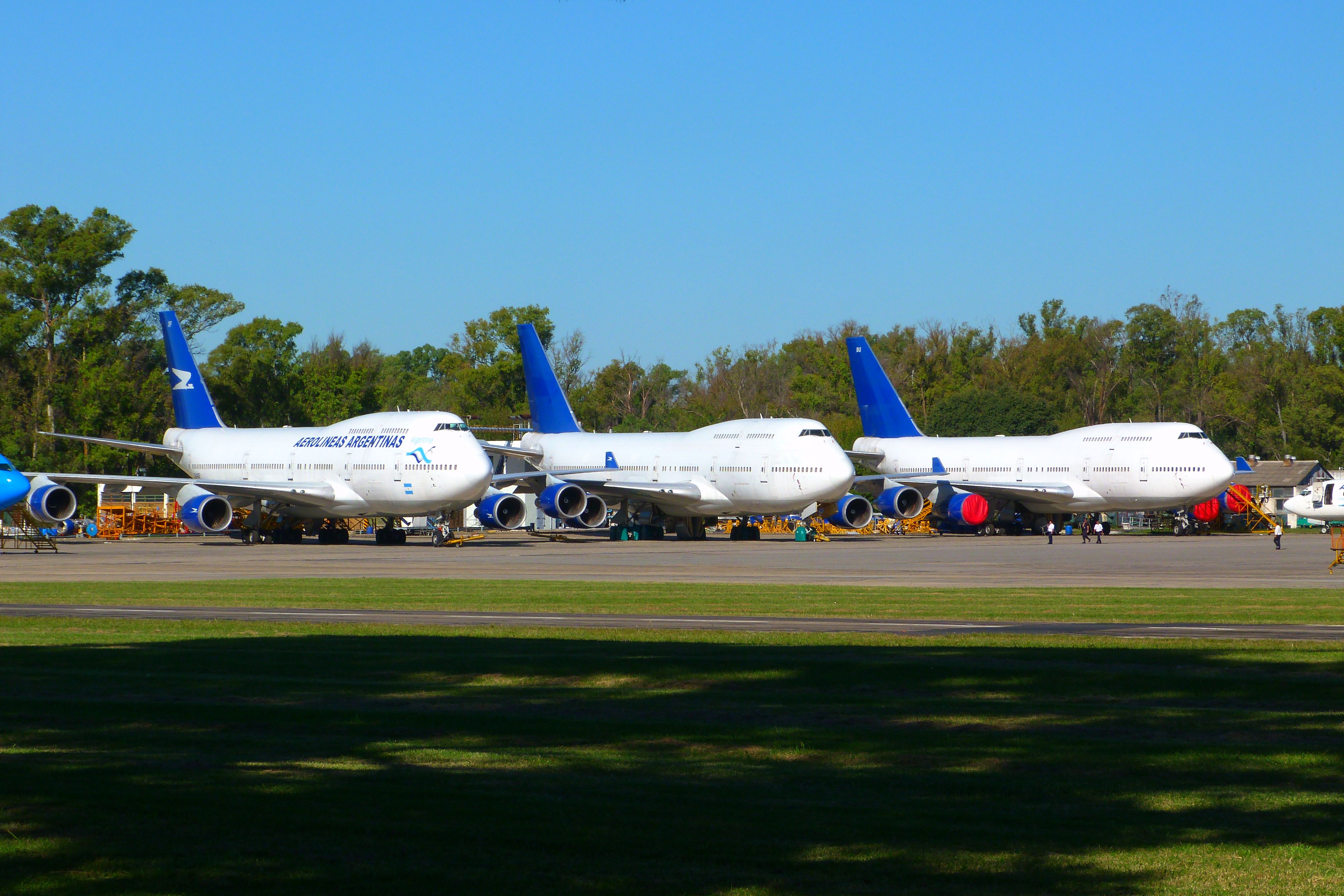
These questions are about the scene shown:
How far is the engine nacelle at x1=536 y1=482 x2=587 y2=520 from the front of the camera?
2505 inches

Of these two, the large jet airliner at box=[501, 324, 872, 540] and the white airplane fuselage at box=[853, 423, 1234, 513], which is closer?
the large jet airliner at box=[501, 324, 872, 540]

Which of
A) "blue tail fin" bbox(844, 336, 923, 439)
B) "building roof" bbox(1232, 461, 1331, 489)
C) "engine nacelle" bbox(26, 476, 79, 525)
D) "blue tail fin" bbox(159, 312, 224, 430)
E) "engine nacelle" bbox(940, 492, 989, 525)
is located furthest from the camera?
"building roof" bbox(1232, 461, 1331, 489)

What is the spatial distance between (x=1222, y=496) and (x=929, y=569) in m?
40.9

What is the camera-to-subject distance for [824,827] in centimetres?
859

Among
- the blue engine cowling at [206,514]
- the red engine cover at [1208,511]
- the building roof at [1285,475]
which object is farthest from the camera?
the building roof at [1285,475]

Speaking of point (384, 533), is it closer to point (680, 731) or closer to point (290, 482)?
point (290, 482)

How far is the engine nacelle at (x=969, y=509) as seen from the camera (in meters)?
74.0

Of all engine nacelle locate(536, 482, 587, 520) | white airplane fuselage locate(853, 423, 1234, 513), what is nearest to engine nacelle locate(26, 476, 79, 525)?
engine nacelle locate(536, 482, 587, 520)

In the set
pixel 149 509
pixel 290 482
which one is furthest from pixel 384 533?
pixel 149 509

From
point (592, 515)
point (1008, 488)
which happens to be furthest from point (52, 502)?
point (1008, 488)

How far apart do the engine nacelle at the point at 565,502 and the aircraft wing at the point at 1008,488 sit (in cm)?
1467

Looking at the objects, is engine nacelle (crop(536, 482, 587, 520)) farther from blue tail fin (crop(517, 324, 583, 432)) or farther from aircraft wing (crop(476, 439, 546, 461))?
blue tail fin (crop(517, 324, 583, 432))

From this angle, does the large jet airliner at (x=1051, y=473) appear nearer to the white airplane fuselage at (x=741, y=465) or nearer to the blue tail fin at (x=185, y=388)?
the white airplane fuselage at (x=741, y=465)

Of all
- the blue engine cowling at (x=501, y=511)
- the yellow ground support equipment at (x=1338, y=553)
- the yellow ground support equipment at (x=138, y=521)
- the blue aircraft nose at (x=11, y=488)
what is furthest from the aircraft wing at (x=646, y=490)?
the yellow ground support equipment at (x=1338, y=553)
